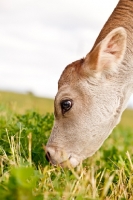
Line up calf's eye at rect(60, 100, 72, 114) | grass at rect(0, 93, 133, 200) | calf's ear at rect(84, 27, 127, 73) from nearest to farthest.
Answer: grass at rect(0, 93, 133, 200) < calf's ear at rect(84, 27, 127, 73) < calf's eye at rect(60, 100, 72, 114)

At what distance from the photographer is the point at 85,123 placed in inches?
257

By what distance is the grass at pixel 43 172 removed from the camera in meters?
3.23

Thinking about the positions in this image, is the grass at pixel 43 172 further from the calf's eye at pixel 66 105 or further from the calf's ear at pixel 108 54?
the calf's ear at pixel 108 54

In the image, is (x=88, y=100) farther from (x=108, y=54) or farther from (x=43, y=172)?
(x=43, y=172)

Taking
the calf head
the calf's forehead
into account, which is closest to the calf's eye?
the calf head

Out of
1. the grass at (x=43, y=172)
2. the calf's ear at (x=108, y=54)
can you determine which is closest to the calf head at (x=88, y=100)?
the calf's ear at (x=108, y=54)

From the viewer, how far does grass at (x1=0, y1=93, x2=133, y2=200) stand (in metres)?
3.23

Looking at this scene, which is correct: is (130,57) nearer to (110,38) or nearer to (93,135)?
(110,38)

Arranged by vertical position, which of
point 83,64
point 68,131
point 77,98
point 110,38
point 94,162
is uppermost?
→ point 110,38

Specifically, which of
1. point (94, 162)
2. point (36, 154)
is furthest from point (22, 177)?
point (94, 162)

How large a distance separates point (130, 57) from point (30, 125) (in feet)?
5.61

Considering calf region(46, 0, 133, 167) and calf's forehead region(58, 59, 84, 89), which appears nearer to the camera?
calf region(46, 0, 133, 167)

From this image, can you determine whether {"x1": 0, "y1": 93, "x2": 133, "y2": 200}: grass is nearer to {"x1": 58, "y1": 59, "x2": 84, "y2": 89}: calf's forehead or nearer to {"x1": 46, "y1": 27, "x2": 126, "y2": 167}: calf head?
{"x1": 46, "y1": 27, "x2": 126, "y2": 167}: calf head

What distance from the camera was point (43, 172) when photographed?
14.2 ft
